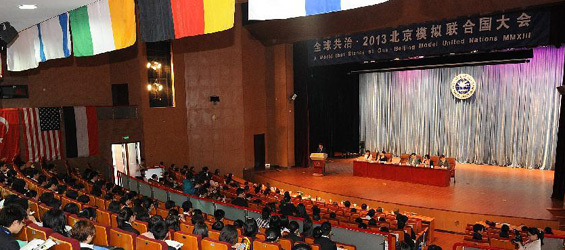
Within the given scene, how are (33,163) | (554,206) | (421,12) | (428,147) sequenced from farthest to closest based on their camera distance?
1. (428,147)
2. (33,163)
3. (421,12)
4. (554,206)

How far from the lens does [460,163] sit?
1805cm

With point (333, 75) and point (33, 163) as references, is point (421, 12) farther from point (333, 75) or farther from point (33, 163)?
point (33, 163)

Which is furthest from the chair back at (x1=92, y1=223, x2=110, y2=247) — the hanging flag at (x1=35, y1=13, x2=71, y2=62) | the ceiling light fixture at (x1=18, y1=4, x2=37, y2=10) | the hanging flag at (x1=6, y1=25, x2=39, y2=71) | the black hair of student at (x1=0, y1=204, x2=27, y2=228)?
the hanging flag at (x1=6, y1=25, x2=39, y2=71)

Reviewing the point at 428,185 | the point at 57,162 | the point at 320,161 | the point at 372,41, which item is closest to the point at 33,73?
the point at 57,162

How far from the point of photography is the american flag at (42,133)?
12.7 metres

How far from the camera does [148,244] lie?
4219 mm

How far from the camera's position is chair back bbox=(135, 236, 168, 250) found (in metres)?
4.12

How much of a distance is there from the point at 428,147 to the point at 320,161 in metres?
6.64

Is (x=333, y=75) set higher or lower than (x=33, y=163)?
higher

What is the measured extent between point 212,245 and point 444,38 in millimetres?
10611

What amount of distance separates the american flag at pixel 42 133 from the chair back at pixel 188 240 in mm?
10319

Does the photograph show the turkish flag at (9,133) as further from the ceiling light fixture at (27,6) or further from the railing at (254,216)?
the ceiling light fixture at (27,6)

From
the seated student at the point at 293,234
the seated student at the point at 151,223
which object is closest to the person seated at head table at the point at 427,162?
the seated student at the point at 293,234

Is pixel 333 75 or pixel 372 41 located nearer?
pixel 372 41
